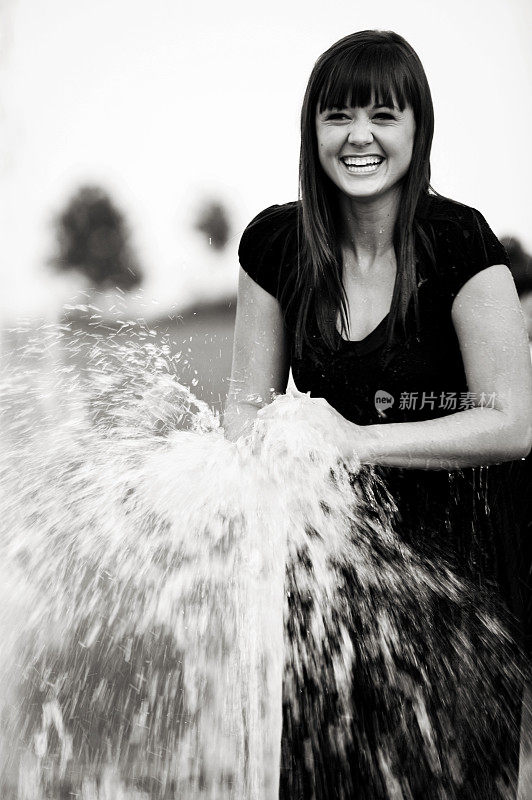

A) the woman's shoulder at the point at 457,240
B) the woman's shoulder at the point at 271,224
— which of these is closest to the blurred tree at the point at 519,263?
the woman's shoulder at the point at 457,240

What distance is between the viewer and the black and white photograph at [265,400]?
974 mm

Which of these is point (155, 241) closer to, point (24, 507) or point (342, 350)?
point (342, 350)

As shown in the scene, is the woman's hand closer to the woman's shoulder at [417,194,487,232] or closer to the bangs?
the woman's shoulder at [417,194,487,232]

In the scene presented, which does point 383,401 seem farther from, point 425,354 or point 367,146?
point 367,146

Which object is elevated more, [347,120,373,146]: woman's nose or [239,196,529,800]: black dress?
[347,120,373,146]: woman's nose

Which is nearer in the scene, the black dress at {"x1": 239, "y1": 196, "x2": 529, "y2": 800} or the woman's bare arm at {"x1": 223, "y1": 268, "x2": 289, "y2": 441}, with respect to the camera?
the black dress at {"x1": 239, "y1": 196, "x2": 529, "y2": 800}

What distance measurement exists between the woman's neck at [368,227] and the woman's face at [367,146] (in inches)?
0.6

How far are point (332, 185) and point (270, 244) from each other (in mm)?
126

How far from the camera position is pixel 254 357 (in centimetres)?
107

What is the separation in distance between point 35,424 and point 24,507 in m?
0.14

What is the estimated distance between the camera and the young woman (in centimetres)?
94

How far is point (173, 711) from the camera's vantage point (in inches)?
42.8

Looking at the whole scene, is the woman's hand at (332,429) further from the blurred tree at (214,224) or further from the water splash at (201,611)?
the blurred tree at (214,224)

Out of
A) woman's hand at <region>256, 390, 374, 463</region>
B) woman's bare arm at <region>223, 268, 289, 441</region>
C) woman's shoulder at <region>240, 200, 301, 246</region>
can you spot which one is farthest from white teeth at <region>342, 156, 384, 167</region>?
woman's hand at <region>256, 390, 374, 463</region>
